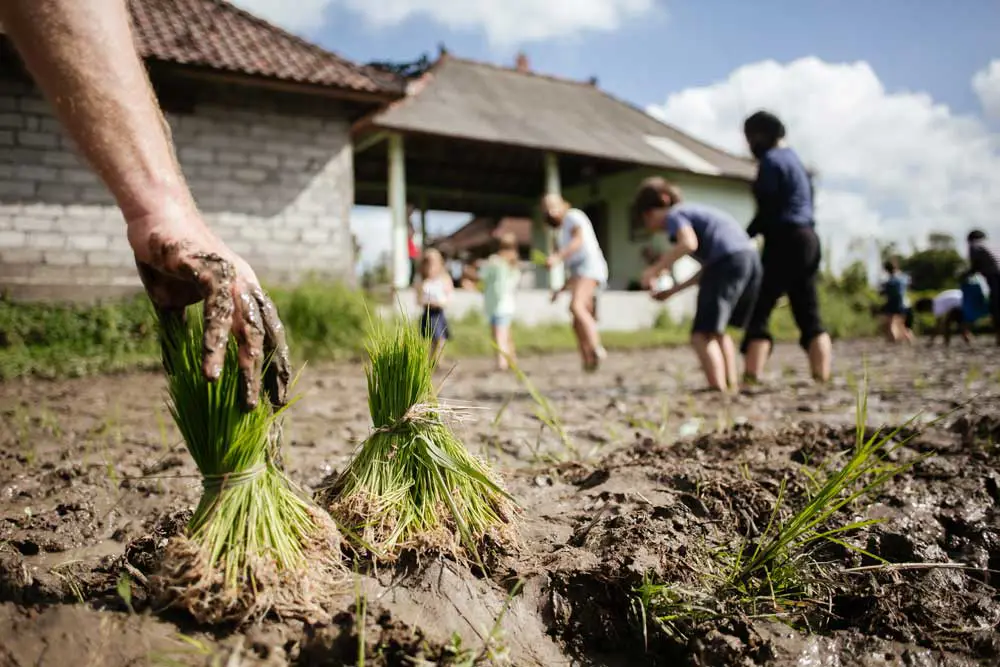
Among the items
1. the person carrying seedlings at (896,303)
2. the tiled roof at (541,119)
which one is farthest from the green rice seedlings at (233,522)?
the person carrying seedlings at (896,303)

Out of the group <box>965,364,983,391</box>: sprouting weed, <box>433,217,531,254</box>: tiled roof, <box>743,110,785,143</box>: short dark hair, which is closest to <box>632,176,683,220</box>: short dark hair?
<box>743,110,785,143</box>: short dark hair

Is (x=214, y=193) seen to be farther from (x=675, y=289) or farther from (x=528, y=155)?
(x=528, y=155)

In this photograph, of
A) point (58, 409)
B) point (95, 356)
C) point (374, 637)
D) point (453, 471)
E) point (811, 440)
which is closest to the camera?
point (374, 637)

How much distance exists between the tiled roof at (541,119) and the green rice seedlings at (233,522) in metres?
11.2

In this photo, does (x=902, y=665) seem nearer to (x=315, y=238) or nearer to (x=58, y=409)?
(x=58, y=409)

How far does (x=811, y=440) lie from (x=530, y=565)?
1583 mm

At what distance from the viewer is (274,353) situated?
4.33ft

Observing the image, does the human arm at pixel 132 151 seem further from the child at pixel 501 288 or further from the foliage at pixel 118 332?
the child at pixel 501 288

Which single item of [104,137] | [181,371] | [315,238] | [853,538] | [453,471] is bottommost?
[853,538]

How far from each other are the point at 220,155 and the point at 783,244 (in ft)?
25.7

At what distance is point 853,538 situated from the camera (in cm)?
178

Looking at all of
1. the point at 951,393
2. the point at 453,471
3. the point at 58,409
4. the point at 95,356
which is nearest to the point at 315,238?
the point at 95,356

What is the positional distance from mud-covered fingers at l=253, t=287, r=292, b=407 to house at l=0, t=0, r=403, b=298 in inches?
330

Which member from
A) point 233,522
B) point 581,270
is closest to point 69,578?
point 233,522
